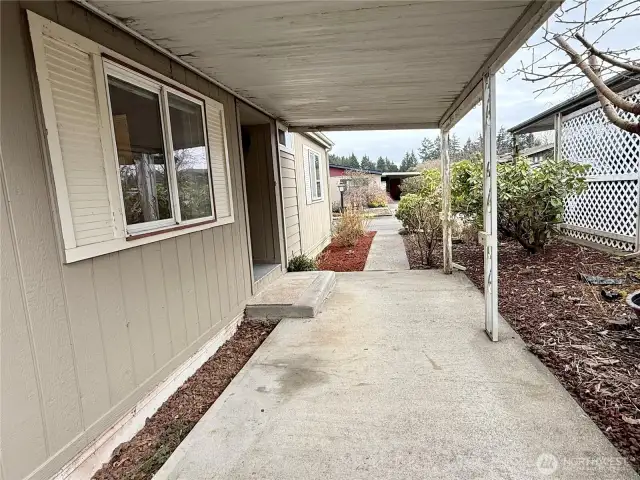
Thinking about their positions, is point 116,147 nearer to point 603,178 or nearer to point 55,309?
point 55,309

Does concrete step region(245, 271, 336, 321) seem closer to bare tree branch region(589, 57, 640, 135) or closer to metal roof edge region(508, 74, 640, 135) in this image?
bare tree branch region(589, 57, 640, 135)

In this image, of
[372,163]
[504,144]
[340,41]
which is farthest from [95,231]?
[372,163]

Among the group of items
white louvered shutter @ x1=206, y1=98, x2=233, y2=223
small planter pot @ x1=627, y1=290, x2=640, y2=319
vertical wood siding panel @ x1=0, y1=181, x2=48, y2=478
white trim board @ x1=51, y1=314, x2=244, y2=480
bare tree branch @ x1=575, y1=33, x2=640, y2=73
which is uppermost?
bare tree branch @ x1=575, y1=33, x2=640, y2=73

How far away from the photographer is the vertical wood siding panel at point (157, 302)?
257 cm

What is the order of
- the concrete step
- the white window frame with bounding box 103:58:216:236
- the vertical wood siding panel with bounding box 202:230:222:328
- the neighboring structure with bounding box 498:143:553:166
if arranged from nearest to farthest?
the white window frame with bounding box 103:58:216:236 → the vertical wood siding panel with bounding box 202:230:222:328 → the concrete step → the neighboring structure with bounding box 498:143:553:166

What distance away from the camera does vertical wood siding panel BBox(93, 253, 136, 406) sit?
2.15 meters

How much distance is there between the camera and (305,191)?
319 inches

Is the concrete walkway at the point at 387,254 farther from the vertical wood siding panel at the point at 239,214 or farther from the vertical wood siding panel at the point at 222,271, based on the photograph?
the vertical wood siding panel at the point at 222,271

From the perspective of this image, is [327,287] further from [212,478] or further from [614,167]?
[614,167]

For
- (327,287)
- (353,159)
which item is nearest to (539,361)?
(327,287)

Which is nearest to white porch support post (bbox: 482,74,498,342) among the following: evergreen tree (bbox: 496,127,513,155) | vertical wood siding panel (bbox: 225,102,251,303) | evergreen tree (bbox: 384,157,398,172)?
vertical wood siding panel (bbox: 225,102,251,303)

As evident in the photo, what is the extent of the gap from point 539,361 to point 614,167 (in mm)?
5501

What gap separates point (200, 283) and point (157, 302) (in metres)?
0.65

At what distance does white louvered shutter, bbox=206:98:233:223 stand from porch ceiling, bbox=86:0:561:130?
33cm
